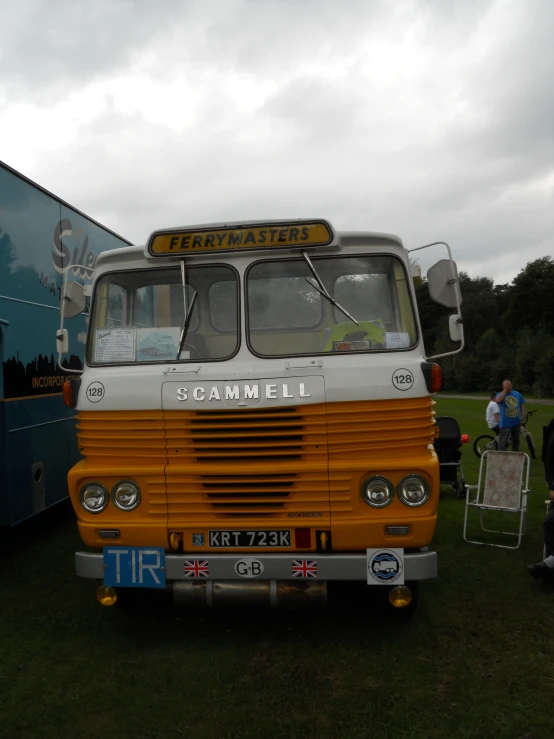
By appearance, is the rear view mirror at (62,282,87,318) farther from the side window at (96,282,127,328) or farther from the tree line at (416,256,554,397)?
the tree line at (416,256,554,397)

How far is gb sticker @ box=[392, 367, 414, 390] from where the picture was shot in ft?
13.9

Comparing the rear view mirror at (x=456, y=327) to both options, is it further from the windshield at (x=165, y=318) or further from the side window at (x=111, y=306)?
the side window at (x=111, y=306)

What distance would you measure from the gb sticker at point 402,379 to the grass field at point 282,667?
1775mm

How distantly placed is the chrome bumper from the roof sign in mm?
2095

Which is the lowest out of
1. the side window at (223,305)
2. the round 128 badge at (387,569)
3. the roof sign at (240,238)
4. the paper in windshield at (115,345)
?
the round 128 badge at (387,569)

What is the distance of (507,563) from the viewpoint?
6234 mm

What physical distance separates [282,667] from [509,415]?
9.38 m

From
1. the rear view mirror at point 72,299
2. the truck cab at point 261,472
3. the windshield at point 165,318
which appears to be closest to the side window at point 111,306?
the windshield at point 165,318

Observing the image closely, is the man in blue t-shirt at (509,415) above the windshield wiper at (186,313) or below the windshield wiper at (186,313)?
below

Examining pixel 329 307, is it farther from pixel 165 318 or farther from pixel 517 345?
pixel 517 345

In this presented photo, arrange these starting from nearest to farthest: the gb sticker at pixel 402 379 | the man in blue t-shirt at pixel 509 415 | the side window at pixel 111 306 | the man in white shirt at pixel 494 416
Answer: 1. the gb sticker at pixel 402 379
2. the side window at pixel 111 306
3. the man in blue t-shirt at pixel 509 415
4. the man in white shirt at pixel 494 416

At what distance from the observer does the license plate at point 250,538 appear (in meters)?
4.23

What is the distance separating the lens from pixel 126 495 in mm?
4348

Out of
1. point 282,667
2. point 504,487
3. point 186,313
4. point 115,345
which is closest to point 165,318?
point 186,313
